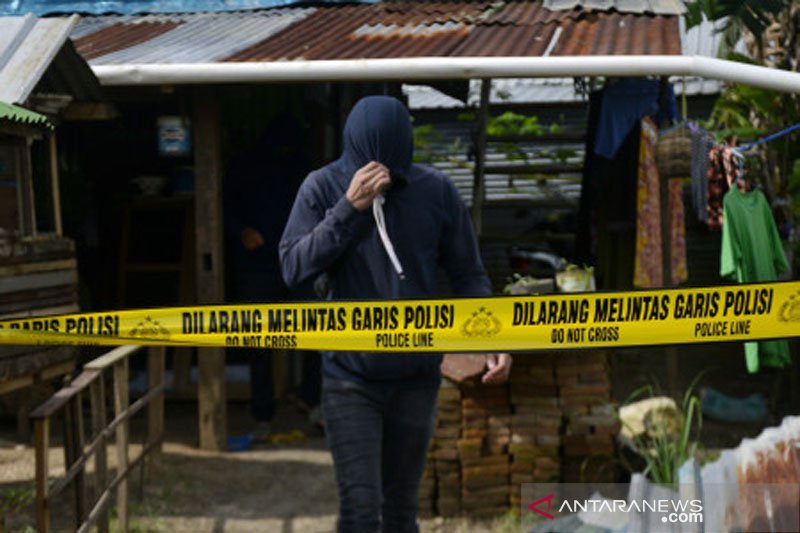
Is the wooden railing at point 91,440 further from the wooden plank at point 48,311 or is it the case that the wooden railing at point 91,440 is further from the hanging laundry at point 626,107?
the hanging laundry at point 626,107

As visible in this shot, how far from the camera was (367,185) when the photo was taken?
12.4ft

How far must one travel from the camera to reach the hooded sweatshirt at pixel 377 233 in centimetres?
379

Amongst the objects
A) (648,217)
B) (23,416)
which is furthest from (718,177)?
(23,416)

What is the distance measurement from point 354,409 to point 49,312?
272cm

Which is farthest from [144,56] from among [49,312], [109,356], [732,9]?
A: [732,9]

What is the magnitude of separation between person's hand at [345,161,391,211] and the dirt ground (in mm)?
2581

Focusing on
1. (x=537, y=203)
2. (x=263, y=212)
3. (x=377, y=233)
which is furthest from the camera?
(x=537, y=203)

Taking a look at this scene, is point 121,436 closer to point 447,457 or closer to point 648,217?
point 447,457

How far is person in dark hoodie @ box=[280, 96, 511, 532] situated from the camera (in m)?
3.77

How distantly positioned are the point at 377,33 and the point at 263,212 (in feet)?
5.04

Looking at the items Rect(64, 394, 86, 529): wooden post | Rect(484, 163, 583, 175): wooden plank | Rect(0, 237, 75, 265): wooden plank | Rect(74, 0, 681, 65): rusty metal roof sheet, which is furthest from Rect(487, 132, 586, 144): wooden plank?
Rect(64, 394, 86, 529): wooden post

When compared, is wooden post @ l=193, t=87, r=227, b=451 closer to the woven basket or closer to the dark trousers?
the woven basket

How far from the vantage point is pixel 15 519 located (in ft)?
19.1

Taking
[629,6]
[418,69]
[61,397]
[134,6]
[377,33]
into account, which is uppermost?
[134,6]
